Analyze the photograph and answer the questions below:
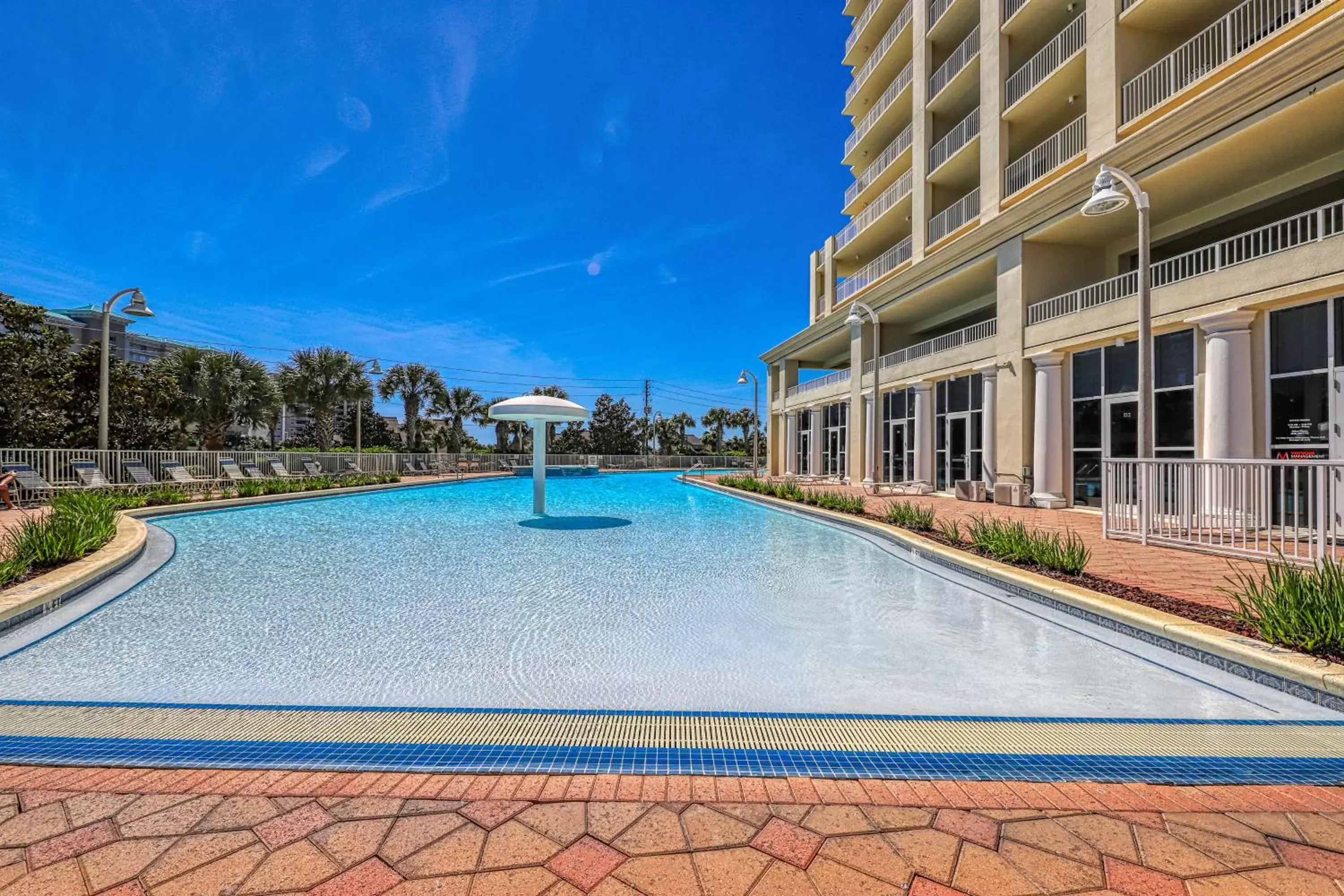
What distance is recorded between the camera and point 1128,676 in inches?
Answer: 144

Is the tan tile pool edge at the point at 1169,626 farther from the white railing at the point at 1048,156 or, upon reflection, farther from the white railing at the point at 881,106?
the white railing at the point at 881,106

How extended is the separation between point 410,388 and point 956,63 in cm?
3555

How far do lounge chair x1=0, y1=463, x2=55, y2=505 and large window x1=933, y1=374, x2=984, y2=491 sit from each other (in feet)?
74.5

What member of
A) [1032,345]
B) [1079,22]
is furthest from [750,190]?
[1032,345]

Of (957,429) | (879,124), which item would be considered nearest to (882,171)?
(879,124)

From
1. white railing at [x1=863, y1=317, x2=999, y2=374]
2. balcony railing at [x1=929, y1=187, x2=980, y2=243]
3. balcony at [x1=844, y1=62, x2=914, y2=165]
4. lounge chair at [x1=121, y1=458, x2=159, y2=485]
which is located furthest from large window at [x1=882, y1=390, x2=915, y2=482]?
lounge chair at [x1=121, y1=458, x2=159, y2=485]

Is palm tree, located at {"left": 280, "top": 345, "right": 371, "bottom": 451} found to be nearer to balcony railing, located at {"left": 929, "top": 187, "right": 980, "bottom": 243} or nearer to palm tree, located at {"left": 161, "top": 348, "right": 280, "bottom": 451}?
palm tree, located at {"left": 161, "top": 348, "right": 280, "bottom": 451}

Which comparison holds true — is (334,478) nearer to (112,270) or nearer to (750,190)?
(750,190)

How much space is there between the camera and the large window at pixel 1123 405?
35.4 feet

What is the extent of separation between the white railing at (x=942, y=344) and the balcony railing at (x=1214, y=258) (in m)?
1.74

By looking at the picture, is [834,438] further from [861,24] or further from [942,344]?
[861,24]

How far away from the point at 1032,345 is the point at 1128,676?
488 inches

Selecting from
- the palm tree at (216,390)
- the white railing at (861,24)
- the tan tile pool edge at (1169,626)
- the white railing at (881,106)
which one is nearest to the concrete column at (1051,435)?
the tan tile pool edge at (1169,626)

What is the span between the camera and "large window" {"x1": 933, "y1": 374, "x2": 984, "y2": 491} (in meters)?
16.4
